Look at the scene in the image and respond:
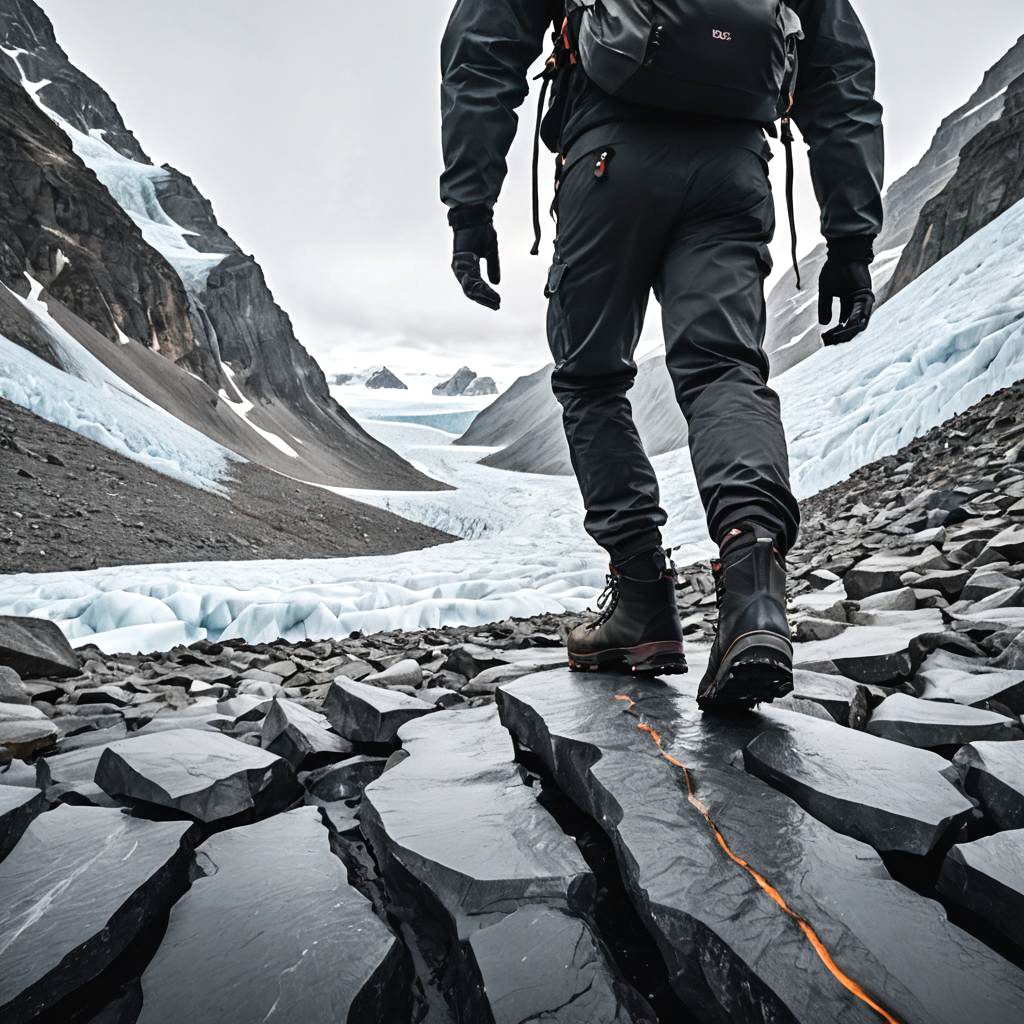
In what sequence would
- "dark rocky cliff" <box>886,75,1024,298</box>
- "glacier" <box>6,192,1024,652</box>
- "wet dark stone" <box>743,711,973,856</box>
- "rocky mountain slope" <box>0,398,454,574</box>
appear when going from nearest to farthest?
"wet dark stone" <box>743,711,973,856</box>
"glacier" <box>6,192,1024,652</box>
"rocky mountain slope" <box>0,398,454,574</box>
"dark rocky cliff" <box>886,75,1024,298</box>

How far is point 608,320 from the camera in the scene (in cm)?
180

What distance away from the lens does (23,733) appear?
5.78 ft

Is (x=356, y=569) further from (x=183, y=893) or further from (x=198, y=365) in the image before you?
(x=198, y=365)

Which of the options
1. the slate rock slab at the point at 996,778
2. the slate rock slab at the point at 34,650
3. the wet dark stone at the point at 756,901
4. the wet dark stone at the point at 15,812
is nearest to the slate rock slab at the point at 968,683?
the slate rock slab at the point at 996,778

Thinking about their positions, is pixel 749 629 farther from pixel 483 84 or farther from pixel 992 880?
pixel 483 84

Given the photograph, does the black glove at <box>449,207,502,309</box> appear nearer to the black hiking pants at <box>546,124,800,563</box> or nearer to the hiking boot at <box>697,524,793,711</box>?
the black hiking pants at <box>546,124,800,563</box>

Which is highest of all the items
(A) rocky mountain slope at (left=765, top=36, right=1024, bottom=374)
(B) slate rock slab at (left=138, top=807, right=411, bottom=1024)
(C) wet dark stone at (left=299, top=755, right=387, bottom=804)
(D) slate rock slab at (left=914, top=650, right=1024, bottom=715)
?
(A) rocky mountain slope at (left=765, top=36, right=1024, bottom=374)

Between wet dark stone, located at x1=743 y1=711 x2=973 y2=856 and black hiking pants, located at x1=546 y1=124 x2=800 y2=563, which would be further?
black hiking pants, located at x1=546 y1=124 x2=800 y2=563

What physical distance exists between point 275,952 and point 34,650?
2726 millimetres

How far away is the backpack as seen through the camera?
4.93 feet

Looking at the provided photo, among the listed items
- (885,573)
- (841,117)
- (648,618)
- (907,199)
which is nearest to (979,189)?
(885,573)

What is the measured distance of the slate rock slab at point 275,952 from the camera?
0.79 m

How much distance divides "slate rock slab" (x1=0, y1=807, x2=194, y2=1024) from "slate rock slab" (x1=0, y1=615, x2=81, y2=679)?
6.48ft

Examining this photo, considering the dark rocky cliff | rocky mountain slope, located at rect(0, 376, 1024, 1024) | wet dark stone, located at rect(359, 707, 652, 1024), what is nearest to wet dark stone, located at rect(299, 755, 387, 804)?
rocky mountain slope, located at rect(0, 376, 1024, 1024)
